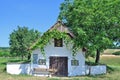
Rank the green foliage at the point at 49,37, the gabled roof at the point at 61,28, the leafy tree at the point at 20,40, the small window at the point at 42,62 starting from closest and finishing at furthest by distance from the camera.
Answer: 1. the green foliage at the point at 49,37
2. the gabled roof at the point at 61,28
3. the small window at the point at 42,62
4. the leafy tree at the point at 20,40

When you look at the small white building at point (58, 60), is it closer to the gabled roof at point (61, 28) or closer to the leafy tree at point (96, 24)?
the gabled roof at point (61, 28)

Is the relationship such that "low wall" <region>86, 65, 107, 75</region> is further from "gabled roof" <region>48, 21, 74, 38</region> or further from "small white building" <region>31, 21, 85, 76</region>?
"gabled roof" <region>48, 21, 74, 38</region>

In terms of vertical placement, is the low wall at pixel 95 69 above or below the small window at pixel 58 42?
below

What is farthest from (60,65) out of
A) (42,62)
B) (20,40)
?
(20,40)

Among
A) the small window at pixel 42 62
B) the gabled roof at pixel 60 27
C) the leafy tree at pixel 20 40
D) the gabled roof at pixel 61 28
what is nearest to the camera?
the gabled roof at pixel 61 28

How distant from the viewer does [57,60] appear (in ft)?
124

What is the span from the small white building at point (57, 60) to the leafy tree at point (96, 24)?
5.14ft

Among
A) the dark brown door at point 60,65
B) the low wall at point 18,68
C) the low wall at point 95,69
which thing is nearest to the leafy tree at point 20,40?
the low wall at point 18,68

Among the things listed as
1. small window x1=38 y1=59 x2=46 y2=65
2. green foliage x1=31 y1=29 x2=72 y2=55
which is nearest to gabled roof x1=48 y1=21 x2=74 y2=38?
green foliage x1=31 y1=29 x2=72 y2=55

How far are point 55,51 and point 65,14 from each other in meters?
6.78

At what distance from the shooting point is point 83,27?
37.3 m

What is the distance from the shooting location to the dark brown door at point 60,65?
37.6m

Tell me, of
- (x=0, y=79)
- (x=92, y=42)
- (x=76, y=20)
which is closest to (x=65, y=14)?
(x=76, y=20)

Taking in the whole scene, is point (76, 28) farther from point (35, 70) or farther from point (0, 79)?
point (0, 79)
